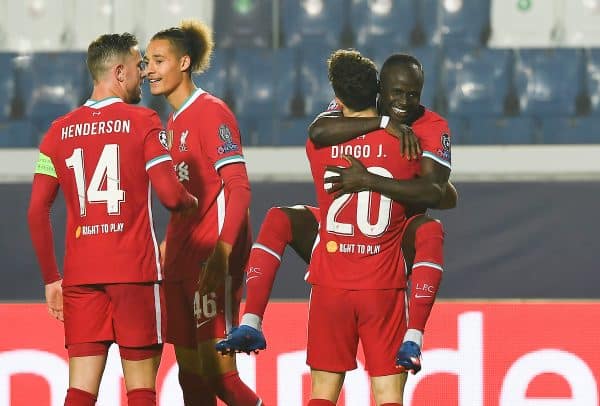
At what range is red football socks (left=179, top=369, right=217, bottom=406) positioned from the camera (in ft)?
13.1

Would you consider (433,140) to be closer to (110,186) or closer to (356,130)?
(356,130)

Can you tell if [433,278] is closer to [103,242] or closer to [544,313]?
[103,242]

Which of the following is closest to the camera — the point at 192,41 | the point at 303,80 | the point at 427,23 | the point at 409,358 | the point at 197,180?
the point at 409,358

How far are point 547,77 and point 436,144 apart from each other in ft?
18.3

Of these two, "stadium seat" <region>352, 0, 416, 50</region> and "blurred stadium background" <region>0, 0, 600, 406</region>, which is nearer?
"blurred stadium background" <region>0, 0, 600, 406</region>

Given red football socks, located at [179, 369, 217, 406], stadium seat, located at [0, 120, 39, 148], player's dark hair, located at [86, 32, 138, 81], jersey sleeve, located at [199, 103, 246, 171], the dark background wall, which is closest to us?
player's dark hair, located at [86, 32, 138, 81]

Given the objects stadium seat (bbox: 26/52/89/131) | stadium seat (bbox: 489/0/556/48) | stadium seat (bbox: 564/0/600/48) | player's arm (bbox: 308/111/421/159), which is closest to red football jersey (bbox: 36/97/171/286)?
player's arm (bbox: 308/111/421/159)

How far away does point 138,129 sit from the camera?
346cm

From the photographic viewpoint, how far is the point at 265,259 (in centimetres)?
360

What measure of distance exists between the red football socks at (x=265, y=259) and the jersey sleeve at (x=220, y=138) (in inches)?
10.1

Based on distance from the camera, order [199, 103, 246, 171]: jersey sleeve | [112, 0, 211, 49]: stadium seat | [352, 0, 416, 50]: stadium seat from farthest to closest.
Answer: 1. [352, 0, 416, 50]: stadium seat
2. [112, 0, 211, 49]: stadium seat
3. [199, 103, 246, 171]: jersey sleeve

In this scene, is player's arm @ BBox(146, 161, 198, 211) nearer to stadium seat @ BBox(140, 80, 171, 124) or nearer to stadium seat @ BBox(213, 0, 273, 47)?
stadium seat @ BBox(140, 80, 171, 124)

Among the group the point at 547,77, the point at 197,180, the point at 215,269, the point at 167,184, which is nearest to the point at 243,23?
the point at 547,77

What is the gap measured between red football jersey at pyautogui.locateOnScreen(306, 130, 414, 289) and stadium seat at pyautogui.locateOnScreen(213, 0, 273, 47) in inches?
215
